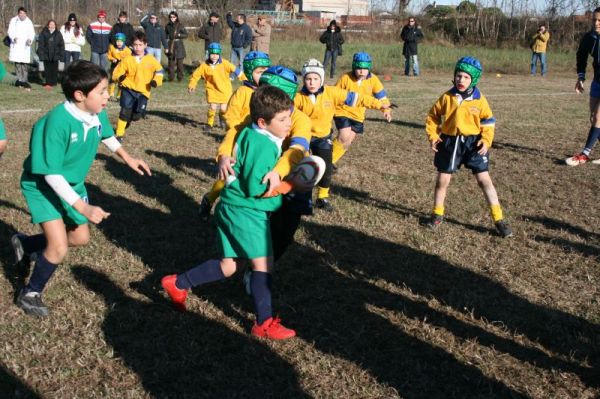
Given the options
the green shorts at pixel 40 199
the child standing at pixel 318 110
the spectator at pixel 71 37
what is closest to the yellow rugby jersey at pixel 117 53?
the spectator at pixel 71 37

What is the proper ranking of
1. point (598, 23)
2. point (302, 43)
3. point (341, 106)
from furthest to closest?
point (302, 43)
point (598, 23)
point (341, 106)

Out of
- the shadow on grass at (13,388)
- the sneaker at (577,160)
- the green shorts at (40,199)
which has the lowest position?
the shadow on grass at (13,388)

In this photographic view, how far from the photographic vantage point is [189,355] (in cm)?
382

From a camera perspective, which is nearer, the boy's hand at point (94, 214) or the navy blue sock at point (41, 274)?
the boy's hand at point (94, 214)

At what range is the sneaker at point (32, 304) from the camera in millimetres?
4215

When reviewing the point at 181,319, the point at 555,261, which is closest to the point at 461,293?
the point at 555,261

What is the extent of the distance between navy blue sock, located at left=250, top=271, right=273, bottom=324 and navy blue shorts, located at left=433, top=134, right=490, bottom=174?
2967 mm

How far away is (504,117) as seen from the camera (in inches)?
573

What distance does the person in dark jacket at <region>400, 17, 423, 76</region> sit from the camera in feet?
77.6

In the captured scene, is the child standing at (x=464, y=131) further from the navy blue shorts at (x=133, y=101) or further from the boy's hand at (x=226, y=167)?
the navy blue shorts at (x=133, y=101)

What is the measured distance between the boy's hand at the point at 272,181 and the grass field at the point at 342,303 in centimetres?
100

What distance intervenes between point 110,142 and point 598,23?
7.66 m

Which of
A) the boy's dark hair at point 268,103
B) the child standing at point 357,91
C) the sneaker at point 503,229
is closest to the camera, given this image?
the boy's dark hair at point 268,103

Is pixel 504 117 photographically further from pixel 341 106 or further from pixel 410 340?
pixel 410 340
